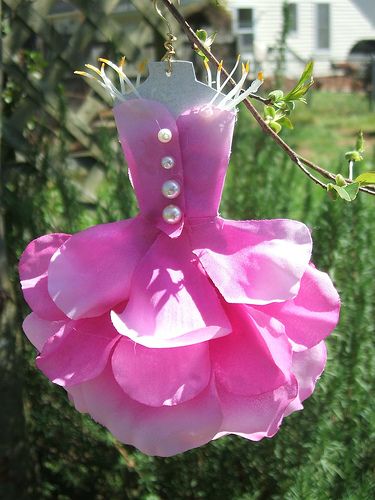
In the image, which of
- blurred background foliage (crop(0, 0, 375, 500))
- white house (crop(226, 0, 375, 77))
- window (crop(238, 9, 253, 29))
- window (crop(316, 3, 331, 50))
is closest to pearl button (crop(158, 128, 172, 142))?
blurred background foliage (crop(0, 0, 375, 500))

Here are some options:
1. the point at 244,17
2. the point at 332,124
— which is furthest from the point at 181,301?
the point at 244,17

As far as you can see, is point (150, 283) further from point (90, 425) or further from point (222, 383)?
point (90, 425)

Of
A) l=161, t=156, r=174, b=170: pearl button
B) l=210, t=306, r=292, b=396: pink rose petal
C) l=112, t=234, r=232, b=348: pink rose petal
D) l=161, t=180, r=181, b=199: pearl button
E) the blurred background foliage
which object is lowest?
the blurred background foliage

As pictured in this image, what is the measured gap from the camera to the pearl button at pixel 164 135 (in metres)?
0.56

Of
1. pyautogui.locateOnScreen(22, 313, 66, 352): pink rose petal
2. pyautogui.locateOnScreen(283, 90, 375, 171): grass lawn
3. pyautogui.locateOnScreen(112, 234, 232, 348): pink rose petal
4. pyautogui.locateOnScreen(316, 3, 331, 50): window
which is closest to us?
pyautogui.locateOnScreen(112, 234, 232, 348): pink rose petal

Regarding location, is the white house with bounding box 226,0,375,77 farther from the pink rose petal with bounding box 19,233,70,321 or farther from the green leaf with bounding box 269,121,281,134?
the pink rose petal with bounding box 19,233,70,321

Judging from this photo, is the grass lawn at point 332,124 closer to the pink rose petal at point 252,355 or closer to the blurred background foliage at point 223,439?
the blurred background foliage at point 223,439

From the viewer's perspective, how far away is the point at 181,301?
0.55m

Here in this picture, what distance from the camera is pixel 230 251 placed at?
582mm

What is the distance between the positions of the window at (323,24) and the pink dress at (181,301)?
43.4 feet

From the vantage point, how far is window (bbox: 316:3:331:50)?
1313 centimetres

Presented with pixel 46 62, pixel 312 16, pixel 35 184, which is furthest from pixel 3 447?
pixel 312 16

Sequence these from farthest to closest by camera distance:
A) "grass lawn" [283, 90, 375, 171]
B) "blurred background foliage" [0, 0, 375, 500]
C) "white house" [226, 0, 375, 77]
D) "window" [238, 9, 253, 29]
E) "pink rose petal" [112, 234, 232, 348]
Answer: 1. "white house" [226, 0, 375, 77]
2. "window" [238, 9, 253, 29]
3. "grass lawn" [283, 90, 375, 171]
4. "blurred background foliage" [0, 0, 375, 500]
5. "pink rose petal" [112, 234, 232, 348]

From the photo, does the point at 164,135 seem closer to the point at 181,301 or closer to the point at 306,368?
the point at 181,301
